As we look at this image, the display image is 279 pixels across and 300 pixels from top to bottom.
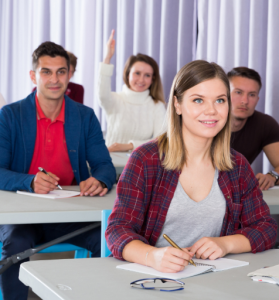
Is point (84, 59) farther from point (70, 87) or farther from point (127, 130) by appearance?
point (127, 130)

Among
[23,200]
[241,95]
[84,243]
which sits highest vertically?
[241,95]

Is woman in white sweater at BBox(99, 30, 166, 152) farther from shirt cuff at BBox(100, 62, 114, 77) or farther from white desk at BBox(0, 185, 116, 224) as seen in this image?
white desk at BBox(0, 185, 116, 224)

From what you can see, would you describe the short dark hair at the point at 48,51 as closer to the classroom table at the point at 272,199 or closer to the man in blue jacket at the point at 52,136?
the man in blue jacket at the point at 52,136

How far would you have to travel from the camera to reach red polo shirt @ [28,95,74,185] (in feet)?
7.66

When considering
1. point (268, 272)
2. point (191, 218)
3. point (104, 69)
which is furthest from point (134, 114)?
point (268, 272)

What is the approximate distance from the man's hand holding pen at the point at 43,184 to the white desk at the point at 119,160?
2.30ft

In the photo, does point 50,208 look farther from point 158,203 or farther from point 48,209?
point 158,203

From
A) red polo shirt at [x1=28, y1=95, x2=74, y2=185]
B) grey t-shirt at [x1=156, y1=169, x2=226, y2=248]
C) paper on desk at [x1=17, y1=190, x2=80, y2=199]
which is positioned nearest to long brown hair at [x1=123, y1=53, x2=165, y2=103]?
red polo shirt at [x1=28, y1=95, x2=74, y2=185]

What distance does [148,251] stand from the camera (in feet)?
3.78

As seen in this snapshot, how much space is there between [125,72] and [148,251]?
3.10m

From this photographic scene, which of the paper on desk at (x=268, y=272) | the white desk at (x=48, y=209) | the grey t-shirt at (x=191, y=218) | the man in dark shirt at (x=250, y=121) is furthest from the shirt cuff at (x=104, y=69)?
the paper on desk at (x=268, y=272)

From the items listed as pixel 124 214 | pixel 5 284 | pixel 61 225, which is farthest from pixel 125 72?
pixel 124 214

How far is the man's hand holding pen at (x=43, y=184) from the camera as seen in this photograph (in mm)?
1949

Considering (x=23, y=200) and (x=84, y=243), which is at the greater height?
(x=23, y=200)
